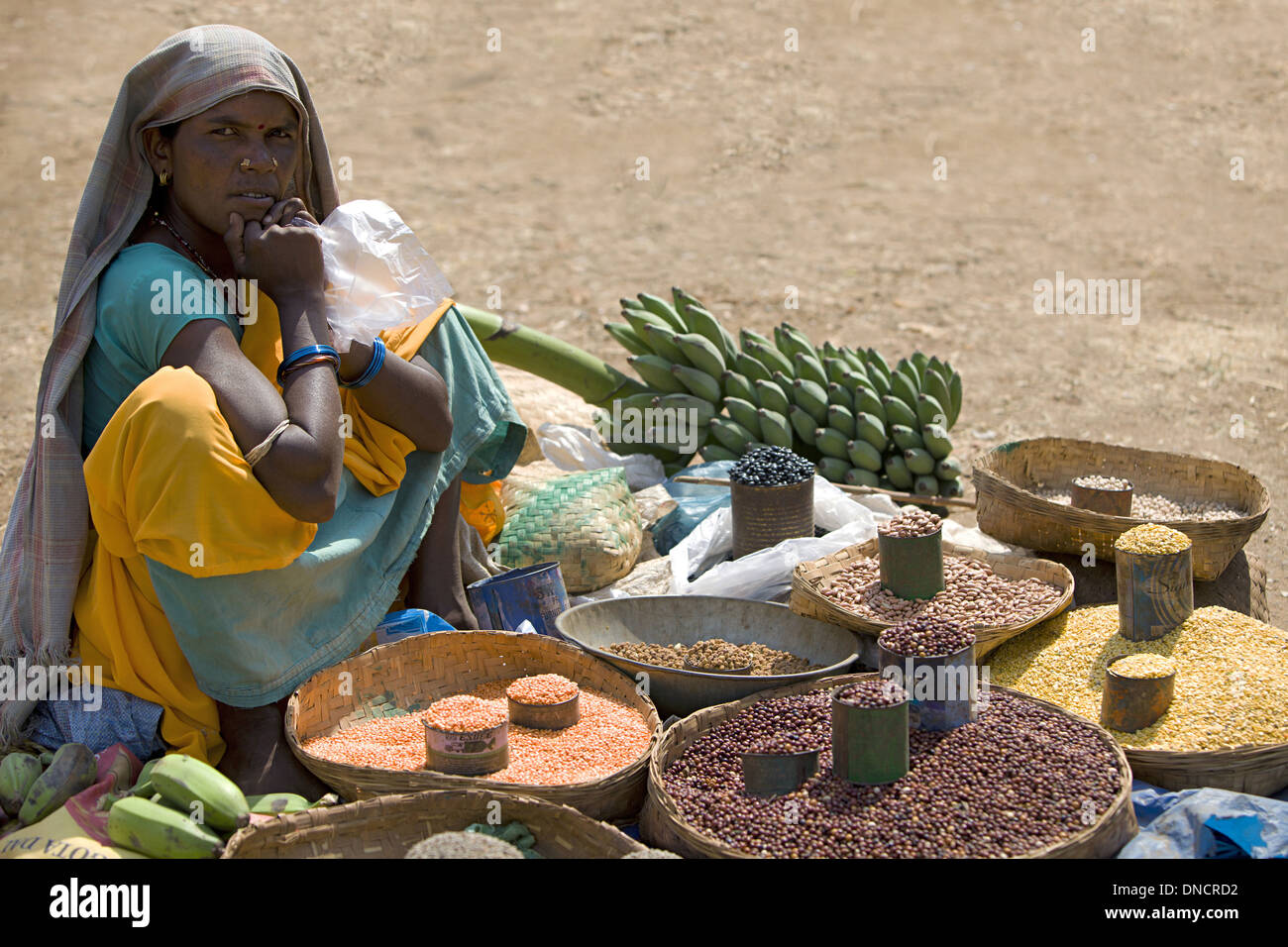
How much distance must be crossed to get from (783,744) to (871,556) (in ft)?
3.37

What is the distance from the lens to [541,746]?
112 inches

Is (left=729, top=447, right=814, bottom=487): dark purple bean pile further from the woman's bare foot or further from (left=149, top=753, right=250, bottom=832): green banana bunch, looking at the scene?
(left=149, top=753, right=250, bottom=832): green banana bunch

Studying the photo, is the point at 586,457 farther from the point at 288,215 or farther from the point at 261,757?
the point at 261,757

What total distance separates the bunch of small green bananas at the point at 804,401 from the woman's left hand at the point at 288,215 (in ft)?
6.31

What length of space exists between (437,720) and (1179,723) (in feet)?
5.17

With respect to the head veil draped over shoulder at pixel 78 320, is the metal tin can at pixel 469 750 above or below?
below

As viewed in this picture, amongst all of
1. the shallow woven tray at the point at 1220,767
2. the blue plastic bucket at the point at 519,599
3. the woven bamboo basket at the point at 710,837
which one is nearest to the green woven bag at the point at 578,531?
the blue plastic bucket at the point at 519,599

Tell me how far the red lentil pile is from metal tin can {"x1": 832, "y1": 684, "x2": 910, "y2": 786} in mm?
708

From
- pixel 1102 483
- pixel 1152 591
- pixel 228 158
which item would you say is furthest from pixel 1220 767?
pixel 228 158

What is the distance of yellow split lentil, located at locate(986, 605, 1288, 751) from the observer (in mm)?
2746

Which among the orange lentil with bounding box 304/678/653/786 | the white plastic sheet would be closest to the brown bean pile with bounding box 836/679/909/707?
the orange lentil with bounding box 304/678/653/786

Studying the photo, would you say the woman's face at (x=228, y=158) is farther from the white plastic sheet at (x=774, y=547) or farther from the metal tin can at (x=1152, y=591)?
the metal tin can at (x=1152, y=591)

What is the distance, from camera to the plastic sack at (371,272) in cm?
322

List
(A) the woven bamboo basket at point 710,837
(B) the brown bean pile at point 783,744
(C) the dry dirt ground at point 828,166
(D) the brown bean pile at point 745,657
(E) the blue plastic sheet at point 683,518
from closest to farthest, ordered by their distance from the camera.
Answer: (A) the woven bamboo basket at point 710,837 < (B) the brown bean pile at point 783,744 < (D) the brown bean pile at point 745,657 < (E) the blue plastic sheet at point 683,518 < (C) the dry dirt ground at point 828,166
